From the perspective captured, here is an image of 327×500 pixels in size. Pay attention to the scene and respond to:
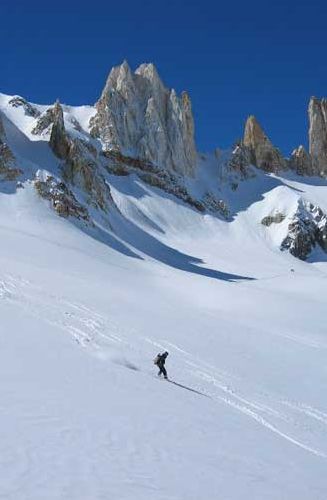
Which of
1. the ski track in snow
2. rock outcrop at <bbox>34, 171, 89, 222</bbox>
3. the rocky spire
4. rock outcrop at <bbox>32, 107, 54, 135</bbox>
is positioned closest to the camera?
the ski track in snow

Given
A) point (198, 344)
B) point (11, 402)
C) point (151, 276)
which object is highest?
point (151, 276)

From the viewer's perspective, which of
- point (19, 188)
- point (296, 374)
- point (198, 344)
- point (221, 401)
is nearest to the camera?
point (221, 401)

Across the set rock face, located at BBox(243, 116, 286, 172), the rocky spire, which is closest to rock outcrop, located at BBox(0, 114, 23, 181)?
the rocky spire

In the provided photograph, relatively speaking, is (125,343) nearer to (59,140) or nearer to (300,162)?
(59,140)

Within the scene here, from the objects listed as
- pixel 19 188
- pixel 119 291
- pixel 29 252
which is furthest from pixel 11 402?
pixel 19 188

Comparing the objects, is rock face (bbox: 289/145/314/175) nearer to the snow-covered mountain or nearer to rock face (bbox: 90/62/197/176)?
rock face (bbox: 90/62/197/176)

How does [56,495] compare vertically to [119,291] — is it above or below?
below

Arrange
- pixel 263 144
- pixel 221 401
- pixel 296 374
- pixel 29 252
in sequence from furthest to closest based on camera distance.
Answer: pixel 263 144 → pixel 29 252 → pixel 296 374 → pixel 221 401

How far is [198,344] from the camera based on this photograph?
2611 cm

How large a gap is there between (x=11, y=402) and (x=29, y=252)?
31601 millimetres

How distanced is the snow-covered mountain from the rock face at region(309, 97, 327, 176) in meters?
50.0

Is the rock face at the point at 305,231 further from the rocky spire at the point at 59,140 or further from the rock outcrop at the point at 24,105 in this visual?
the rock outcrop at the point at 24,105

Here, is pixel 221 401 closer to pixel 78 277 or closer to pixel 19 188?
pixel 78 277

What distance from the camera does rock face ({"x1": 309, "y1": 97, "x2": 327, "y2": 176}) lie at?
14150cm
